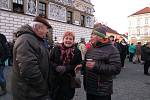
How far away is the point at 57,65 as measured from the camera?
16.4ft

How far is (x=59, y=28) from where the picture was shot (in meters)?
27.0

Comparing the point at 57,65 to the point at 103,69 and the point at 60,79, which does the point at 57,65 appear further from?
the point at 103,69

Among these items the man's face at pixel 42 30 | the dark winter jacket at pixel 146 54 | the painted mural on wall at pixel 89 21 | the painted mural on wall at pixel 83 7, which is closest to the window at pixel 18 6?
the painted mural on wall at pixel 83 7

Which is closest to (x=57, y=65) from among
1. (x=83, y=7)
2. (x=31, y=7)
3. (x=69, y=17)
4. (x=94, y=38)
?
(x=94, y=38)

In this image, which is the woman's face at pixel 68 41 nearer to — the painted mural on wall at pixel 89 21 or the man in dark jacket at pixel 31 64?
the man in dark jacket at pixel 31 64

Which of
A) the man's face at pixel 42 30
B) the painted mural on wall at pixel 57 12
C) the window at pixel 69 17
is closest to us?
the man's face at pixel 42 30

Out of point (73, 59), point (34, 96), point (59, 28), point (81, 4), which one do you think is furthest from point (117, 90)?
point (81, 4)

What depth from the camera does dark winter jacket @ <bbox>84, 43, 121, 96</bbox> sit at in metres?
4.54

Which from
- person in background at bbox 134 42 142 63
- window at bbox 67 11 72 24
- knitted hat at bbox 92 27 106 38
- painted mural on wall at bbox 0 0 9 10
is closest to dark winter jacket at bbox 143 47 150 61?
person in background at bbox 134 42 142 63

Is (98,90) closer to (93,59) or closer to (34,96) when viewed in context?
(93,59)

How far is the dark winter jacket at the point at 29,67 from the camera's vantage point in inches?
147

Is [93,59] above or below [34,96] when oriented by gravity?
above

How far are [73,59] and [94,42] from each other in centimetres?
57

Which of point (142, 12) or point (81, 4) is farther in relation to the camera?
point (142, 12)
